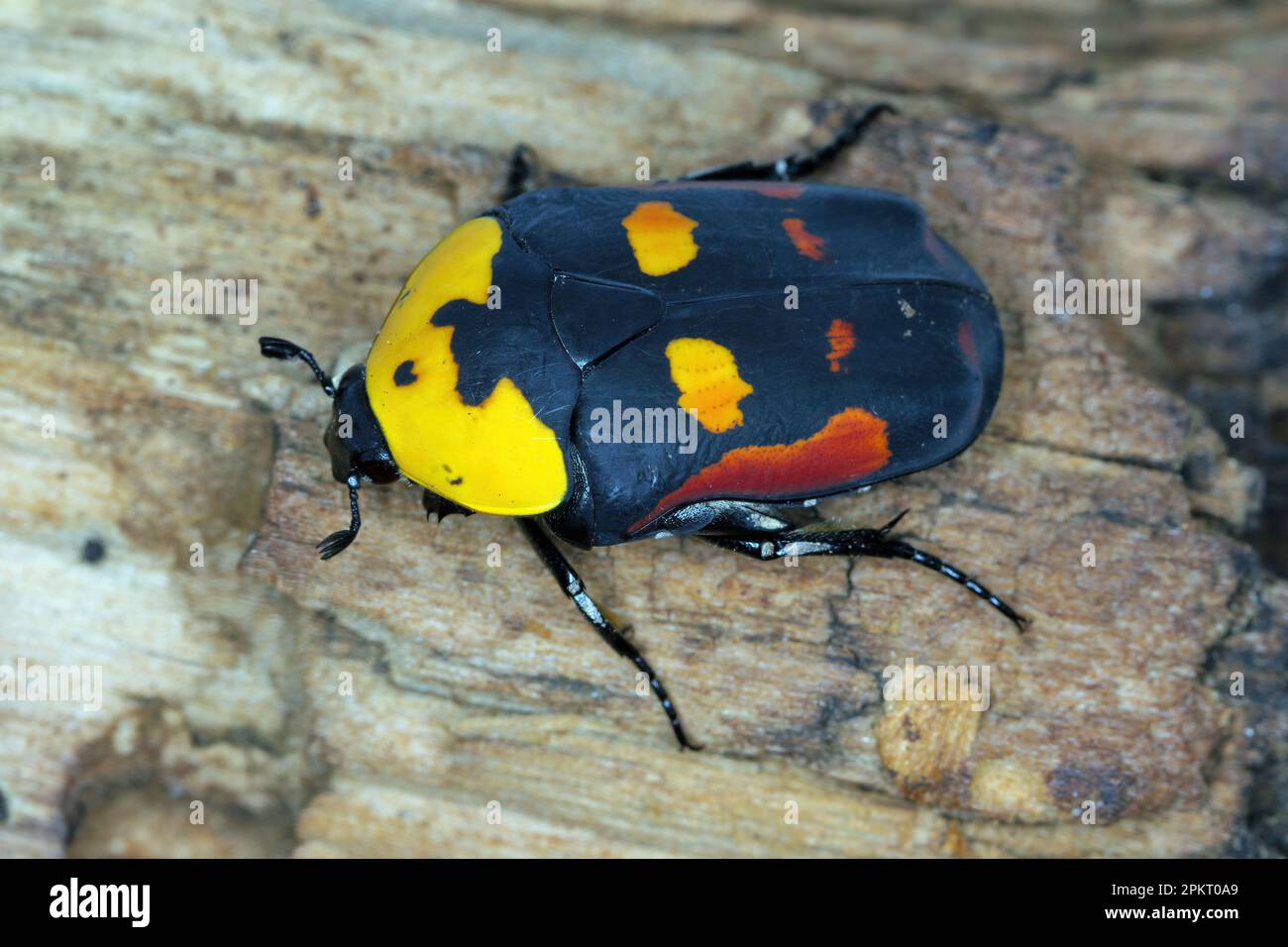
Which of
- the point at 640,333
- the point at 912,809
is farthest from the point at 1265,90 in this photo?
the point at 912,809

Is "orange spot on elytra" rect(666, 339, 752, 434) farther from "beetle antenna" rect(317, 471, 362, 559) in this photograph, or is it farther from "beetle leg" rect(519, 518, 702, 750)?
"beetle antenna" rect(317, 471, 362, 559)

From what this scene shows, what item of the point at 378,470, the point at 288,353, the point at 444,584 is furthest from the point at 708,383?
the point at 288,353

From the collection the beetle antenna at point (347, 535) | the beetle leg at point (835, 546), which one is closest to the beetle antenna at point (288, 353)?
the beetle antenna at point (347, 535)

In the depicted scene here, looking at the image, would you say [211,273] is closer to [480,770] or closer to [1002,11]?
[480,770]

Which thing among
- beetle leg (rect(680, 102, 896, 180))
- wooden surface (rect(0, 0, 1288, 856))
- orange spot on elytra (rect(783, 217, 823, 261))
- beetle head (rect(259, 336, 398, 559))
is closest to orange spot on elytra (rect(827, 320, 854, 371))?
orange spot on elytra (rect(783, 217, 823, 261))

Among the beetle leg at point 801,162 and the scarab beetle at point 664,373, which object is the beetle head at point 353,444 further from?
the beetle leg at point 801,162

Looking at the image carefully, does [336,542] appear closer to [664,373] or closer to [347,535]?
[347,535]
